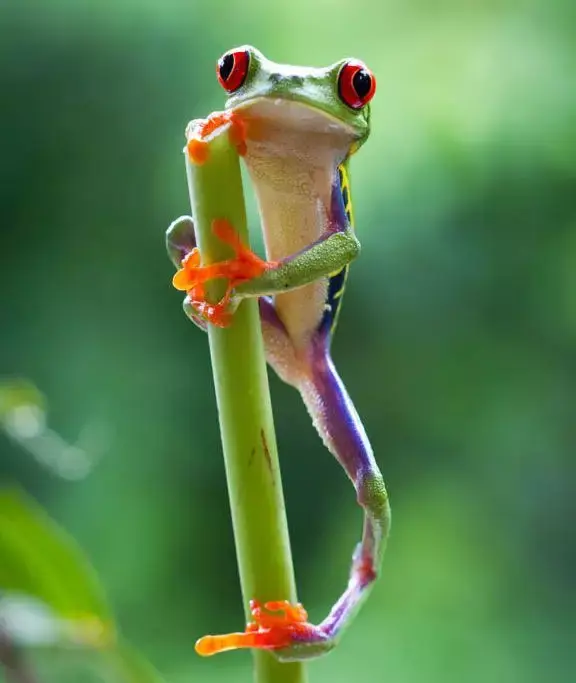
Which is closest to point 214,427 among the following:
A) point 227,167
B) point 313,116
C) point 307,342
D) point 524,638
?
point 524,638

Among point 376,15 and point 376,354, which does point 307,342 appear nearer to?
point 376,354

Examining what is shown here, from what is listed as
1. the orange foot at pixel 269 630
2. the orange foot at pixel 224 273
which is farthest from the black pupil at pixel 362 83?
the orange foot at pixel 269 630

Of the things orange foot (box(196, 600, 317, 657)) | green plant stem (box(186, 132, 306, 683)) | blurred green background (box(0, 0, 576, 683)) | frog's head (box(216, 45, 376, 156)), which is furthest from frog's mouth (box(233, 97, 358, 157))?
blurred green background (box(0, 0, 576, 683))

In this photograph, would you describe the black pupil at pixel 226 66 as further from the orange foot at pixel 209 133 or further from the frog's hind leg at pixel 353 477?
Answer: the frog's hind leg at pixel 353 477

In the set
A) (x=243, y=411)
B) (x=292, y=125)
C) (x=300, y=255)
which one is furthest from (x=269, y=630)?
(x=292, y=125)

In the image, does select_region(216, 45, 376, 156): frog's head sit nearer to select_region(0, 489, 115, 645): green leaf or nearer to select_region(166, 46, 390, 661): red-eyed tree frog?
select_region(166, 46, 390, 661): red-eyed tree frog

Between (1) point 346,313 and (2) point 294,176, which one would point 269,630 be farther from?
(1) point 346,313

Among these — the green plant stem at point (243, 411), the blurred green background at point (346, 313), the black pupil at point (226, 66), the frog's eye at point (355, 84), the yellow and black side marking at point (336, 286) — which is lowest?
the green plant stem at point (243, 411)
